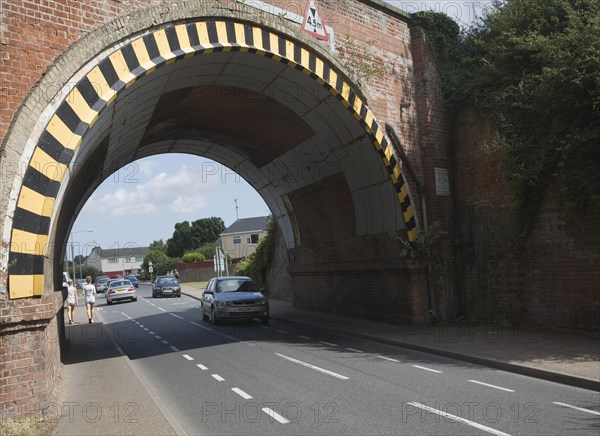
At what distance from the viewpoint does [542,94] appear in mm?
10188

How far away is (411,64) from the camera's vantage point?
13695 mm

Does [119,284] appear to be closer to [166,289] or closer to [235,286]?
[166,289]

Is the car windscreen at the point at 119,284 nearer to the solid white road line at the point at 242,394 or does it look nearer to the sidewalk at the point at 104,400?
the sidewalk at the point at 104,400

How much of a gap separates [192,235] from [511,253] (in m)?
89.2

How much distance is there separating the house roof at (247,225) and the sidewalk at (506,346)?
58337 millimetres

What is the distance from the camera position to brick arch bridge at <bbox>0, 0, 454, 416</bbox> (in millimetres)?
6809

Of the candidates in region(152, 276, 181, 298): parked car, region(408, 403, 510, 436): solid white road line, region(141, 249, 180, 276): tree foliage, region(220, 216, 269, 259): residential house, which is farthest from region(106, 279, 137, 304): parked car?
region(141, 249, 180, 276): tree foliage

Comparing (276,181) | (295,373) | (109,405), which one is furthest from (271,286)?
(109,405)

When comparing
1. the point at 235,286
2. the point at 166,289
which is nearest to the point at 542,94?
the point at 235,286

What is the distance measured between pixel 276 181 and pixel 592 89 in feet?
33.0

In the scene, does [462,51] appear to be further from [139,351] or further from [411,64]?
[139,351]

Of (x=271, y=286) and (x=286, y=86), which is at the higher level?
(x=286, y=86)

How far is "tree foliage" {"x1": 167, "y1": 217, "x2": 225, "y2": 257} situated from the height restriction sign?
8774cm

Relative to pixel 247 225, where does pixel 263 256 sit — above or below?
below
